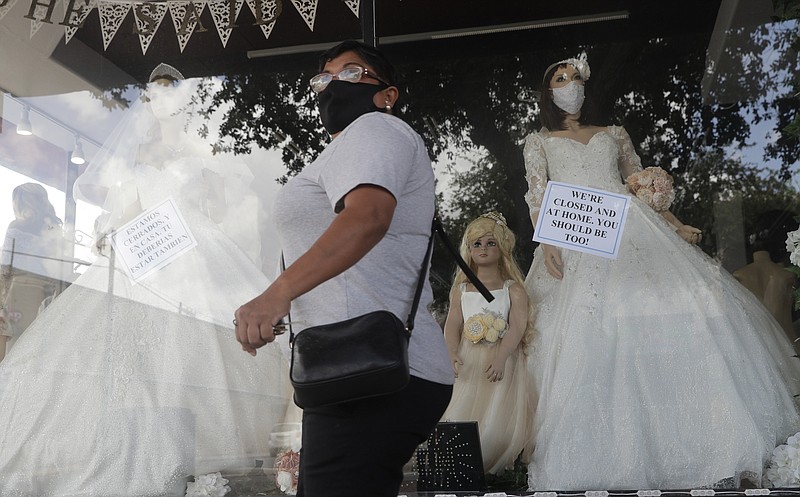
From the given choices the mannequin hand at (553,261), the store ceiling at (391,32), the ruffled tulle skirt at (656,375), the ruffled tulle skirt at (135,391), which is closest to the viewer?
the ruffled tulle skirt at (656,375)

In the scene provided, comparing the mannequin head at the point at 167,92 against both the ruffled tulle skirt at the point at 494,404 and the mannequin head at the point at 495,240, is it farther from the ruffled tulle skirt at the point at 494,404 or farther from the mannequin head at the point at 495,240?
the ruffled tulle skirt at the point at 494,404

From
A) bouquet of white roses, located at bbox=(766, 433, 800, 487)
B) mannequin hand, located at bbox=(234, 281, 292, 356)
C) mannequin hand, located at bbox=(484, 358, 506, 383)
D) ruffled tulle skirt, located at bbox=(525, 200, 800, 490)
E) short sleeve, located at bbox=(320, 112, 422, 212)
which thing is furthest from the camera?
mannequin hand, located at bbox=(484, 358, 506, 383)

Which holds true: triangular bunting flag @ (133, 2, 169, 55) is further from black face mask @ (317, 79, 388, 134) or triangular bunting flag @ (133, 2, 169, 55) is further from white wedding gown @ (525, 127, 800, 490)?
black face mask @ (317, 79, 388, 134)

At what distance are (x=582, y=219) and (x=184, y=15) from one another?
8.56 ft

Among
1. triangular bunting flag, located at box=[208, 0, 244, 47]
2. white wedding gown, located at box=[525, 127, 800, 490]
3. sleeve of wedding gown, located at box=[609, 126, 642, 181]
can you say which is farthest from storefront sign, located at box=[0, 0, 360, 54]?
white wedding gown, located at box=[525, 127, 800, 490]

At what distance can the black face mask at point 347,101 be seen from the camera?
78.2 inches

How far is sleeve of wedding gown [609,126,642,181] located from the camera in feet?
15.8

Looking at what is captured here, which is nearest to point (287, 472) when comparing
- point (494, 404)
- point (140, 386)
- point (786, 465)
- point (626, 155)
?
point (140, 386)

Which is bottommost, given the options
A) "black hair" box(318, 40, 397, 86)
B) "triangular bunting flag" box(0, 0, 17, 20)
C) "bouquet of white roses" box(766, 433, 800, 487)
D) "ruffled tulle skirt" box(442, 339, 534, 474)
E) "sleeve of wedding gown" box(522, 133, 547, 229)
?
"bouquet of white roses" box(766, 433, 800, 487)

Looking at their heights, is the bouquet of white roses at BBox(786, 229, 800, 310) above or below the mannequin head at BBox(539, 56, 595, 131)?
below

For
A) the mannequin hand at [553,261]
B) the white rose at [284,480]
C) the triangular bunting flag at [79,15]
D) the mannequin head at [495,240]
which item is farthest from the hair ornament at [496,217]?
the triangular bunting flag at [79,15]

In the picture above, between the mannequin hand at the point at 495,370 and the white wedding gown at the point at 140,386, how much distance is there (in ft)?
3.29

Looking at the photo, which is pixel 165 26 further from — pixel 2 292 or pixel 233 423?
pixel 233 423

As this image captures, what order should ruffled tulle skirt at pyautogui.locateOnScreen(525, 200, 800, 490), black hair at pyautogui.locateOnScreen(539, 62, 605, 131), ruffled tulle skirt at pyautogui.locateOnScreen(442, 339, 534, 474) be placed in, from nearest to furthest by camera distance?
ruffled tulle skirt at pyautogui.locateOnScreen(525, 200, 800, 490)
ruffled tulle skirt at pyautogui.locateOnScreen(442, 339, 534, 474)
black hair at pyautogui.locateOnScreen(539, 62, 605, 131)
